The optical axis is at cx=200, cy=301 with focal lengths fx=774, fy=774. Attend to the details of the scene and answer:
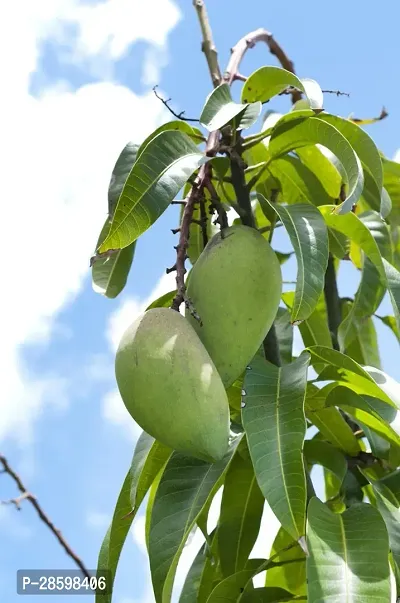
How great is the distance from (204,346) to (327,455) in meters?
0.38

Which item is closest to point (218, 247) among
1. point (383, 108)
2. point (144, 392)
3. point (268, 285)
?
point (268, 285)

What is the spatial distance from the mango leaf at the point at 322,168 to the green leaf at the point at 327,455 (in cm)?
40

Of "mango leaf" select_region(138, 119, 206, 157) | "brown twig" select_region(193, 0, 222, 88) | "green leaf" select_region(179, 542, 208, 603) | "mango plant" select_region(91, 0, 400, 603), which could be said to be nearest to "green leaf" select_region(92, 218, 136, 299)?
"mango plant" select_region(91, 0, 400, 603)

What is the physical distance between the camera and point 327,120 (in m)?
0.96

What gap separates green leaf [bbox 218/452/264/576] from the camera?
1108 mm

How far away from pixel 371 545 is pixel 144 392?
1.10 feet

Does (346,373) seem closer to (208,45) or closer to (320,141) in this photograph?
(320,141)

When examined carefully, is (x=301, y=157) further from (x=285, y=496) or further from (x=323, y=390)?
(x=285, y=496)

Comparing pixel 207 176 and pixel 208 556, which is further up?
pixel 207 176

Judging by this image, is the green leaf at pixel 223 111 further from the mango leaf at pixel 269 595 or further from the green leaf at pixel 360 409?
the mango leaf at pixel 269 595

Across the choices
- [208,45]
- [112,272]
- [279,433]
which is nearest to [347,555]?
[279,433]

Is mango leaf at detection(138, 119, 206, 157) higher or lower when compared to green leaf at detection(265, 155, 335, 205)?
lower

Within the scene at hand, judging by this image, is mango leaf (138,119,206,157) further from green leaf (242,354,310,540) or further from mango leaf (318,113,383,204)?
green leaf (242,354,310,540)

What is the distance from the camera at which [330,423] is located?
1.09 m
